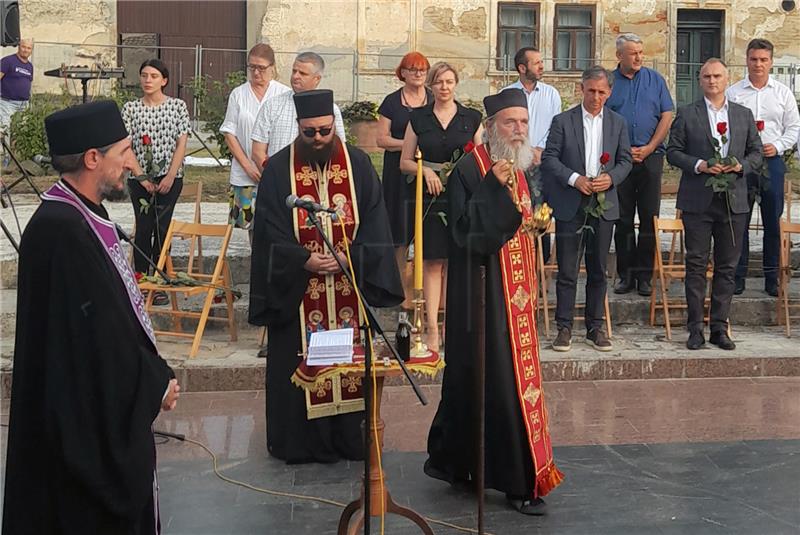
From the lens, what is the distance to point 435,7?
23500 millimetres

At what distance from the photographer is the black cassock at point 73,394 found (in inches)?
154

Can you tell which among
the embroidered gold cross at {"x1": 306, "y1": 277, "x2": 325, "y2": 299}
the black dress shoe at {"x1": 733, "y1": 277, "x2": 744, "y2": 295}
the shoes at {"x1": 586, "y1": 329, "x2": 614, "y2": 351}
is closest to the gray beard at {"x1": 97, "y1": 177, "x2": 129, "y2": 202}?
the embroidered gold cross at {"x1": 306, "y1": 277, "x2": 325, "y2": 299}

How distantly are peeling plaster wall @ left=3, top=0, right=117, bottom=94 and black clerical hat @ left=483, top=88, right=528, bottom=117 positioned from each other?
57.8ft

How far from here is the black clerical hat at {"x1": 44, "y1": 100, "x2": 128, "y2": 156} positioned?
4027 millimetres

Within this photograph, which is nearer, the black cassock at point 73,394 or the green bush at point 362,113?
the black cassock at point 73,394

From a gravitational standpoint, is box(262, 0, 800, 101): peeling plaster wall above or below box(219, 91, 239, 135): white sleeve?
above

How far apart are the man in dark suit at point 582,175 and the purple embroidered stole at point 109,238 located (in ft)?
15.8

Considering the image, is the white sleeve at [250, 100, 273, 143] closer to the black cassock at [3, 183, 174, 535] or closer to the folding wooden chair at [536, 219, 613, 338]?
the folding wooden chair at [536, 219, 613, 338]

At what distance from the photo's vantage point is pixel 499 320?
5.78 m

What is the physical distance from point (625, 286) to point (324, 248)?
4010mm

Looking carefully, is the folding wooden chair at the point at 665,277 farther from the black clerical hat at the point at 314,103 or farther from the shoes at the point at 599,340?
the black clerical hat at the point at 314,103

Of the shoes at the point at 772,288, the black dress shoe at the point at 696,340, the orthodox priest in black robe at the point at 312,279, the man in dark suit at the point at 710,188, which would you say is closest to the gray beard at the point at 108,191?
the orthodox priest in black robe at the point at 312,279

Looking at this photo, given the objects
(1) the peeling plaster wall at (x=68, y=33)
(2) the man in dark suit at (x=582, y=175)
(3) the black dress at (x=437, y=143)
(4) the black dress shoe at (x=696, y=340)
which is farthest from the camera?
(1) the peeling plaster wall at (x=68, y=33)

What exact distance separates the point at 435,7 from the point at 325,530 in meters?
19.1
